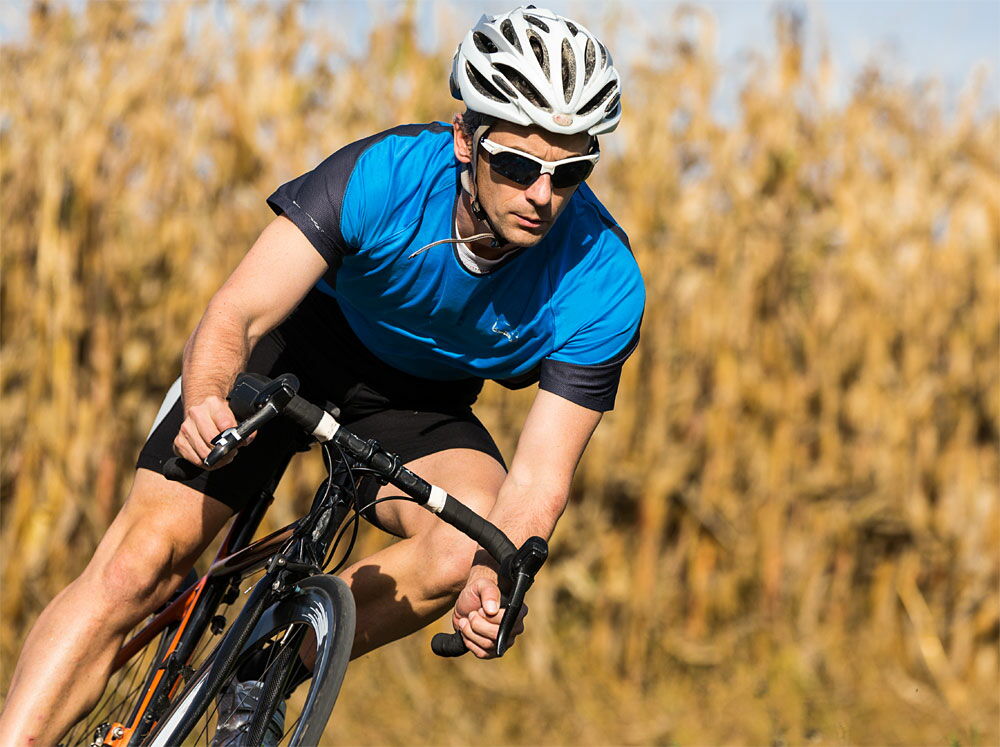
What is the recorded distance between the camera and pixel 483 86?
3490 mm

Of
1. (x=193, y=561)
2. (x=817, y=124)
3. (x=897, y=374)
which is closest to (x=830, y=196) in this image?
(x=817, y=124)

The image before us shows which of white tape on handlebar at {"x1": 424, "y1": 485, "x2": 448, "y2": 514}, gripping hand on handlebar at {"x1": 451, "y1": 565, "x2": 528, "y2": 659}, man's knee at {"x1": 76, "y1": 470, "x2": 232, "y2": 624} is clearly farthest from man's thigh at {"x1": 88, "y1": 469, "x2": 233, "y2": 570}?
white tape on handlebar at {"x1": 424, "y1": 485, "x2": 448, "y2": 514}

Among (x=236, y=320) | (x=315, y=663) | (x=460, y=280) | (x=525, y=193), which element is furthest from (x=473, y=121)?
(x=315, y=663)

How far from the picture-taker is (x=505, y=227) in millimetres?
3396

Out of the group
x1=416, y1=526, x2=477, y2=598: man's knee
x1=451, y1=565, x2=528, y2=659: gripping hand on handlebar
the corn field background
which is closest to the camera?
x1=451, y1=565, x2=528, y2=659: gripping hand on handlebar

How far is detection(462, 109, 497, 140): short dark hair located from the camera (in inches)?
136

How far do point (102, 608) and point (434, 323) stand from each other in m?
1.29

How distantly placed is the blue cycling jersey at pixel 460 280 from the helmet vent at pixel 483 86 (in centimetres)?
22

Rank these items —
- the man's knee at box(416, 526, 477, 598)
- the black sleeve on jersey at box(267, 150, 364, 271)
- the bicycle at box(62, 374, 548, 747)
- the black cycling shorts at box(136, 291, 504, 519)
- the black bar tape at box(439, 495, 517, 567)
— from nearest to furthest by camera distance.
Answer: the bicycle at box(62, 374, 548, 747)
the black bar tape at box(439, 495, 517, 567)
the black sleeve on jersey at box(267, 150, 364, 271)
the man's knee at box(416, 526, 477, 598)
the black cycling shorts at box(136, 291, 504, 519)

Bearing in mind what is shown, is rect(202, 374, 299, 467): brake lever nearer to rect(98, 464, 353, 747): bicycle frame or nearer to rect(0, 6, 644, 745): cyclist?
rect(0, 6, 644, 745): cyclist

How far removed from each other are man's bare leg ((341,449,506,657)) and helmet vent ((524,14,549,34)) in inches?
51.1

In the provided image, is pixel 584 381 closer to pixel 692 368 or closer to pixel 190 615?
pixel 190 615

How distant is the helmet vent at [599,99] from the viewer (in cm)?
345

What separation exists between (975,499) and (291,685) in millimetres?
5806
